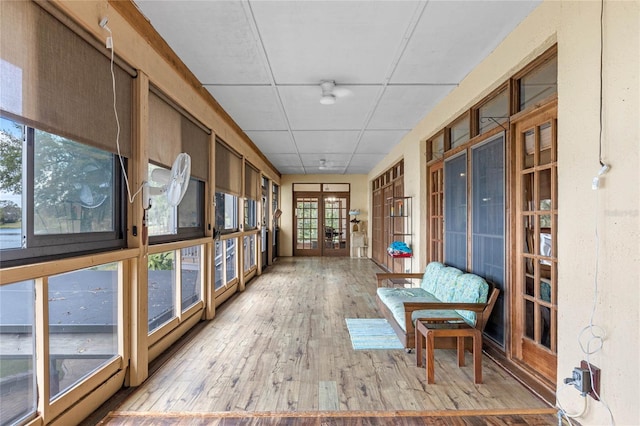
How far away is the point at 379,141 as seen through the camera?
245 inches

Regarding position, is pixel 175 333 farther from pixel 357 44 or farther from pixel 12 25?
pixel 357 44

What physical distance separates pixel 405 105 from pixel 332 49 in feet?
5.69

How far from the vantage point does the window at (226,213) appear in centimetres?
487

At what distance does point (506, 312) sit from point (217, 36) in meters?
3.38

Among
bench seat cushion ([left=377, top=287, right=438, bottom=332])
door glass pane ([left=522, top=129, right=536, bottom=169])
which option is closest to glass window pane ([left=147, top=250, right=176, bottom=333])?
bench seat cushion ([left=377, top=287, right=438, bottom=332])

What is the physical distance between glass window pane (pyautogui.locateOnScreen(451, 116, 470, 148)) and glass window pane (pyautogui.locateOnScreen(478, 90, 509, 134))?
0.96ft

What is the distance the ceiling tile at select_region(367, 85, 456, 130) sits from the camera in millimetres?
3771

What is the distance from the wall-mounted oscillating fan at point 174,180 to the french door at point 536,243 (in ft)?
8.73

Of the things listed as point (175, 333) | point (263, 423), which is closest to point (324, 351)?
point (263, 423)

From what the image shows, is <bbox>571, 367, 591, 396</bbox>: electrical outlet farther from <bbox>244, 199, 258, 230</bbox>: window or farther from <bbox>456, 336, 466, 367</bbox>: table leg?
<bbox>244, 199, 258, 230</bbox>: window

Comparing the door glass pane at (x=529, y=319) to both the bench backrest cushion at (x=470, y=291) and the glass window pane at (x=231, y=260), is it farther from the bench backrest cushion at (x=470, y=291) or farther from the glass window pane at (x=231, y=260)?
the glass window pane at (x=231, y=260)

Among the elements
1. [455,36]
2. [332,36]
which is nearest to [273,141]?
[332,36]

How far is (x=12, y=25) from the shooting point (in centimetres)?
152

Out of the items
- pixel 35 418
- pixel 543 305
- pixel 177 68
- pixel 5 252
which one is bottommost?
pixel 35 418
